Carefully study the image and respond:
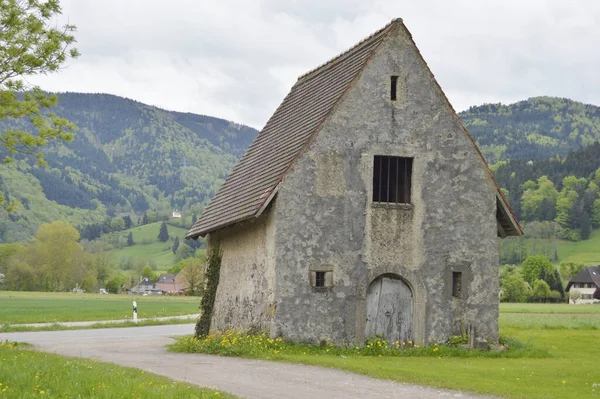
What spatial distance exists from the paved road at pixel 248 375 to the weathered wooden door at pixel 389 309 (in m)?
5.14

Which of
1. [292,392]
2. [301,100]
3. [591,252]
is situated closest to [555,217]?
[591,252]

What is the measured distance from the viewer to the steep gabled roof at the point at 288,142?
78.9 feet

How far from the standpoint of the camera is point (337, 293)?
2334cm

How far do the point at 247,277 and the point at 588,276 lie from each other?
147926 millimetres

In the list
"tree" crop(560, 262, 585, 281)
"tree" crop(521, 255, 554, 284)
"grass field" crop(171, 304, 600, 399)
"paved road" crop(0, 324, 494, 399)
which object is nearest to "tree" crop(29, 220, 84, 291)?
"tree" crop(521, 255, 554, 284)

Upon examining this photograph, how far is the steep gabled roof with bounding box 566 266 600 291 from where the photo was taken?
160 meters

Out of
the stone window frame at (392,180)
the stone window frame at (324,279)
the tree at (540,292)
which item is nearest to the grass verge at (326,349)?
the stone window frame at (324,279)

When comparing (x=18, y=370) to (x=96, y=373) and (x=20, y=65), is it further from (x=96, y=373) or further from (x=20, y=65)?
(x=20, y=65)

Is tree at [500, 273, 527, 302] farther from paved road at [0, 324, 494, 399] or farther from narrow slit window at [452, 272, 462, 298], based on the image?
paved road at [0, 324, 494, 399]

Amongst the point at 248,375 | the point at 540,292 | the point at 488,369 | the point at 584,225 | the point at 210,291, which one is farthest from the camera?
the point at 584,225

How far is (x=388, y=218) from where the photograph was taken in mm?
24078

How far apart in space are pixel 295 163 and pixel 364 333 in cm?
530

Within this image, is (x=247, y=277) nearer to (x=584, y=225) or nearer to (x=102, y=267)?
(x=102, y=267)

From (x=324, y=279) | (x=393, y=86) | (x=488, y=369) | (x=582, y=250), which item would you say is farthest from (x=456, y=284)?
(x=582, y=250)
